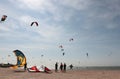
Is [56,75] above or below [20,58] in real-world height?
below

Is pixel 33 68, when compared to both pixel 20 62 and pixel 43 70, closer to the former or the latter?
pixel 43 70

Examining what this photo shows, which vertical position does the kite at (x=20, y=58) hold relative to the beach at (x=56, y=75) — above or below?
above

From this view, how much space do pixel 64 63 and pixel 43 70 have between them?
9.14m

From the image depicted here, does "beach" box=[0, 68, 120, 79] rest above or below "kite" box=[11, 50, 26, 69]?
below

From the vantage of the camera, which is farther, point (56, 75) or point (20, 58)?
point (20, 58)

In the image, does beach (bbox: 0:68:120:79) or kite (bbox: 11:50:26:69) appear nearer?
beach (bbox: 0:68:120:79)

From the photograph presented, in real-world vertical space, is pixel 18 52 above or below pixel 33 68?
above

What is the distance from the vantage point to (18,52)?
45062 millimetres

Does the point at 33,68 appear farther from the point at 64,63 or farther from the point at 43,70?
the point at 64,63

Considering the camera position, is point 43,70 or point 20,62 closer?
point 43,70

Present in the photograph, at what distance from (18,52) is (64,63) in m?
10.1

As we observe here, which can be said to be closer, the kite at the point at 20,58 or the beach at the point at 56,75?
the beach at the point at 56,75

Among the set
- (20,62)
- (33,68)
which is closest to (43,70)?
(33,68)

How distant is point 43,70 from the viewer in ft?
125
